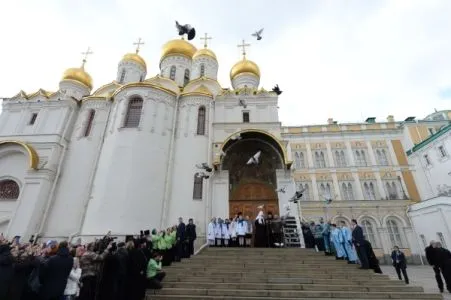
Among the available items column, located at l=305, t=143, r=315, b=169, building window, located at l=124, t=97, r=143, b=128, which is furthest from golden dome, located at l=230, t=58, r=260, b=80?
column, located at l=305, t=143, r=315, b=169

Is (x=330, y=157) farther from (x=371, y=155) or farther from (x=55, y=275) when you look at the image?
(x=55, y=275)

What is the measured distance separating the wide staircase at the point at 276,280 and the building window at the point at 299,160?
59.8 ft

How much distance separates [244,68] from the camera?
21234mm

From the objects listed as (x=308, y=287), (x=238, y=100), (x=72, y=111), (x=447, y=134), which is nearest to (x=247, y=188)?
(x=238, y=100)

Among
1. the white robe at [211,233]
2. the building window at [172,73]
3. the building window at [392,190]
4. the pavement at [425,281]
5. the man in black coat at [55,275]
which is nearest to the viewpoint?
the man in black coat at [55,275]

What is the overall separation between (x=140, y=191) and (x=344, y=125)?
23969 millimetres

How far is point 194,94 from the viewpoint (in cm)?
1802

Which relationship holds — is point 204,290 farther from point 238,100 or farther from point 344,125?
point 344,125

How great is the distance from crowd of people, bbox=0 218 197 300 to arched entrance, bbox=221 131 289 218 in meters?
8.87

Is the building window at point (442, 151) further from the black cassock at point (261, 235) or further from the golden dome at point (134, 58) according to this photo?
the golden dome at point (134, 58)

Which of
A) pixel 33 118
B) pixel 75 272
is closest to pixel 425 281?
pixel 75 272

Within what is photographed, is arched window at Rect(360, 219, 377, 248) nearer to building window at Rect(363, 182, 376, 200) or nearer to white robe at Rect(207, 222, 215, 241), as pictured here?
building window at Rect(363, 182, 376, 200)

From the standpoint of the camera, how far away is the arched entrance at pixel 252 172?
15555 millimetres

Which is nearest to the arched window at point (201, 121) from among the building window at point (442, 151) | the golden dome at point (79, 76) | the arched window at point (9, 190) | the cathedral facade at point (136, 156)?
the cathedral facade at point (136, 156)
